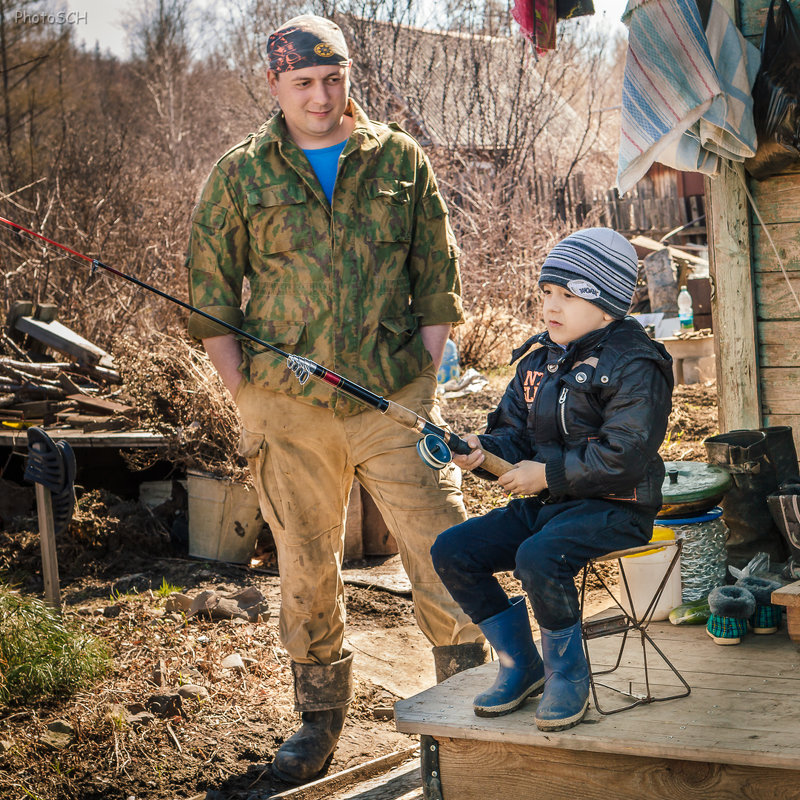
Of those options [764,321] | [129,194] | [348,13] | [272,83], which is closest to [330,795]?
[272,83]

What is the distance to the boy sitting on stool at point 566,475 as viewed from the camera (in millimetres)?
2775

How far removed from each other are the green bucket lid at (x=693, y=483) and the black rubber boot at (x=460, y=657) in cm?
101

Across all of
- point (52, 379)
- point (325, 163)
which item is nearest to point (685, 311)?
point (52, 379)

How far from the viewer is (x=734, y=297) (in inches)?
197

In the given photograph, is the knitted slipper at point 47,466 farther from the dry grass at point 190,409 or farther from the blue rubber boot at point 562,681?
the blue rubber boot at point 562,681

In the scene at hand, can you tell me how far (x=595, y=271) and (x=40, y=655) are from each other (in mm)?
2789

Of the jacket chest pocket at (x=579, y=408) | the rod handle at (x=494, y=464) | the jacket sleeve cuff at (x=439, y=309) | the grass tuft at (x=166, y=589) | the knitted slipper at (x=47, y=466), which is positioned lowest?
the grass tuft at (x=166, y=589)

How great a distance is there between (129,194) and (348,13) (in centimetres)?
426

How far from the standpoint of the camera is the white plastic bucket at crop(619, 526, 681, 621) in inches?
159

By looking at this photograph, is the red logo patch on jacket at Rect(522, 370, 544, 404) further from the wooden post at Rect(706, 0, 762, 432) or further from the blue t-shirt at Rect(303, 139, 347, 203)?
the wooden post at Rect(706, 0, 762, 432)

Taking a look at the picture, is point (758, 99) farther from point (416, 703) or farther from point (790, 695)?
point (416, 703)

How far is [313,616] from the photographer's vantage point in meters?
3.80

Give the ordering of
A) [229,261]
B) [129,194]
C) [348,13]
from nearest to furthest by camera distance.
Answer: [229,261]
[129,194]
[348,13]

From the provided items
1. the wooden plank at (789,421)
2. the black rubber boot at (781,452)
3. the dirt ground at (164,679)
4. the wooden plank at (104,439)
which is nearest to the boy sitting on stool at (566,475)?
the dirt ground at (164,679)
